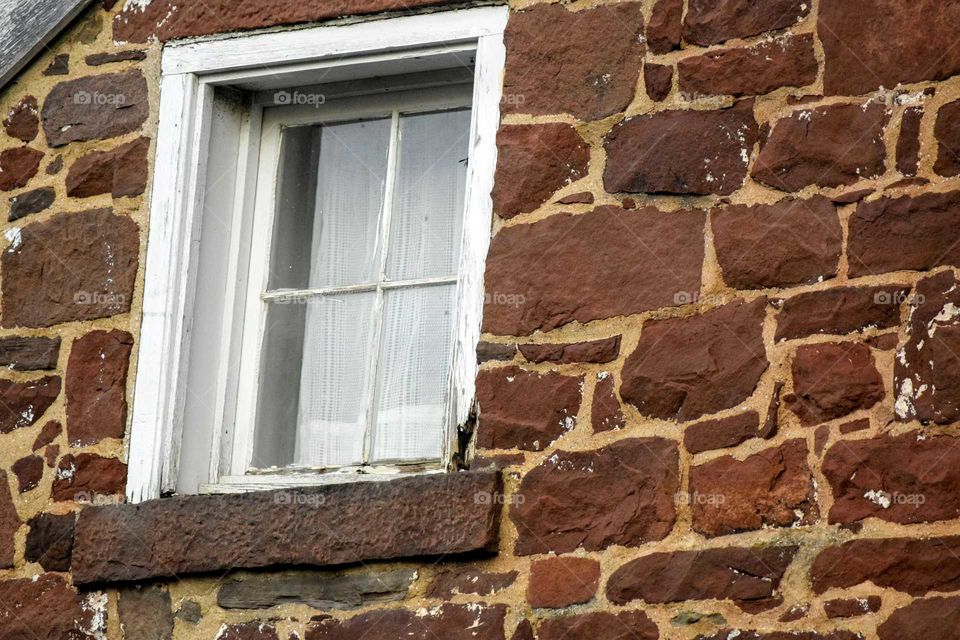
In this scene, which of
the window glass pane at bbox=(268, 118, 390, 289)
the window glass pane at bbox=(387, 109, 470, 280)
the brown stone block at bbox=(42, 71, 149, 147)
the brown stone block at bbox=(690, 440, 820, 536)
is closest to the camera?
the brown stone block at bbox=(690, 440, 820, 536)

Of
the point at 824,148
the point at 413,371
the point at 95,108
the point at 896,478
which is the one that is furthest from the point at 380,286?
the point at 896,478

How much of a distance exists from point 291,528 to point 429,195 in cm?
102

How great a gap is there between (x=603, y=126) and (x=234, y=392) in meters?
1.25

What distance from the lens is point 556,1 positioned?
14.8ft

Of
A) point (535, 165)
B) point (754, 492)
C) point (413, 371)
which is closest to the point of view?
point (754, 492)

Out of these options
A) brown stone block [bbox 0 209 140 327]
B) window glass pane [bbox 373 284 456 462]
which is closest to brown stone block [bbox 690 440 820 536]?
window glass pane [bbox 373 284 456 462]

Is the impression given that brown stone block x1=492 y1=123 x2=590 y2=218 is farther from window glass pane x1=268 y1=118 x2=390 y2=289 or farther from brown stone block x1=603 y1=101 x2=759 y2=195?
window glass pane x1=268 y1=118 x2=390 y2=289

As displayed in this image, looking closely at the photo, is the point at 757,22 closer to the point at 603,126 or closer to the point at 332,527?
the point at 603,126

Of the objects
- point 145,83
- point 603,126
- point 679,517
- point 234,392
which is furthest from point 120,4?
point 679,517

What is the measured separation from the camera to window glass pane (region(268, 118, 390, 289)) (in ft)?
15.6

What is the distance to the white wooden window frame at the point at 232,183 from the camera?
443 cm

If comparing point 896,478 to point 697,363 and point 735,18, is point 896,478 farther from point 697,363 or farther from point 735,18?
point 735,18

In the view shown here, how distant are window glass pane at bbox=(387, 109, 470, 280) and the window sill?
697mm

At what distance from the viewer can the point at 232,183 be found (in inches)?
191
